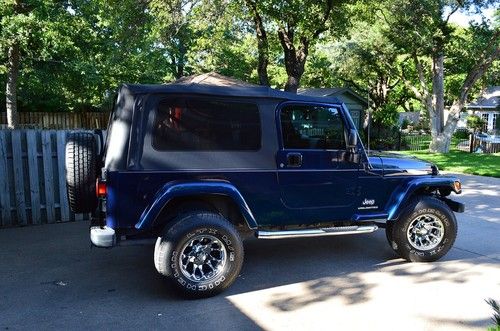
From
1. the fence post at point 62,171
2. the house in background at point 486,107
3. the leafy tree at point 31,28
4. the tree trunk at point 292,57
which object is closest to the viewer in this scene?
the fence post at point 62,171

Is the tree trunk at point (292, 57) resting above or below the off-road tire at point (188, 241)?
above

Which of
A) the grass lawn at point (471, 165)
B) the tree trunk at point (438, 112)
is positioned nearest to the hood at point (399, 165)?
the grass lawn at point (471, 165)

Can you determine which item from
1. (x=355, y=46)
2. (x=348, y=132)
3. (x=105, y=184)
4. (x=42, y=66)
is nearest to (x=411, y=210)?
(x=348, y=132)

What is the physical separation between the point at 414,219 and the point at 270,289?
2.05m

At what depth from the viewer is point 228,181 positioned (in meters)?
4.58

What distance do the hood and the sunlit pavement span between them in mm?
1124

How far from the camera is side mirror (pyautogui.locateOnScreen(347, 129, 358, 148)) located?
16.6 ft

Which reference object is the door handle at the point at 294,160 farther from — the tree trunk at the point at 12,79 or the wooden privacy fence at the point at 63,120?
the wooden privacy fence at the point at 63,120

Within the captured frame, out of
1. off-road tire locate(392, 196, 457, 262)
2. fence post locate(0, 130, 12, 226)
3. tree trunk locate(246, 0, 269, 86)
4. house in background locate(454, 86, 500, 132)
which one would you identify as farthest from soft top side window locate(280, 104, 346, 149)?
house in background locate(454, 86, 500, 132)

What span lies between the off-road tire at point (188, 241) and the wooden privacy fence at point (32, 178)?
150 inches

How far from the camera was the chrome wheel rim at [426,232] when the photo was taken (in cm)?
544

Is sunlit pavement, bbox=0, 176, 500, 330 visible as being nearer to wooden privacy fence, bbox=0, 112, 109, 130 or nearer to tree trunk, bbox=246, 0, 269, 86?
tree trunk, bbox=246, 0, 269, 86

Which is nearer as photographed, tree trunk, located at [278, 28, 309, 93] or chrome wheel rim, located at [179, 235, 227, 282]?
chrome wheel rim, located at [179, 235, 227, 282]

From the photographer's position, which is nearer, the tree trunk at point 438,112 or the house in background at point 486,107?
the tree trunk at point 438,112
